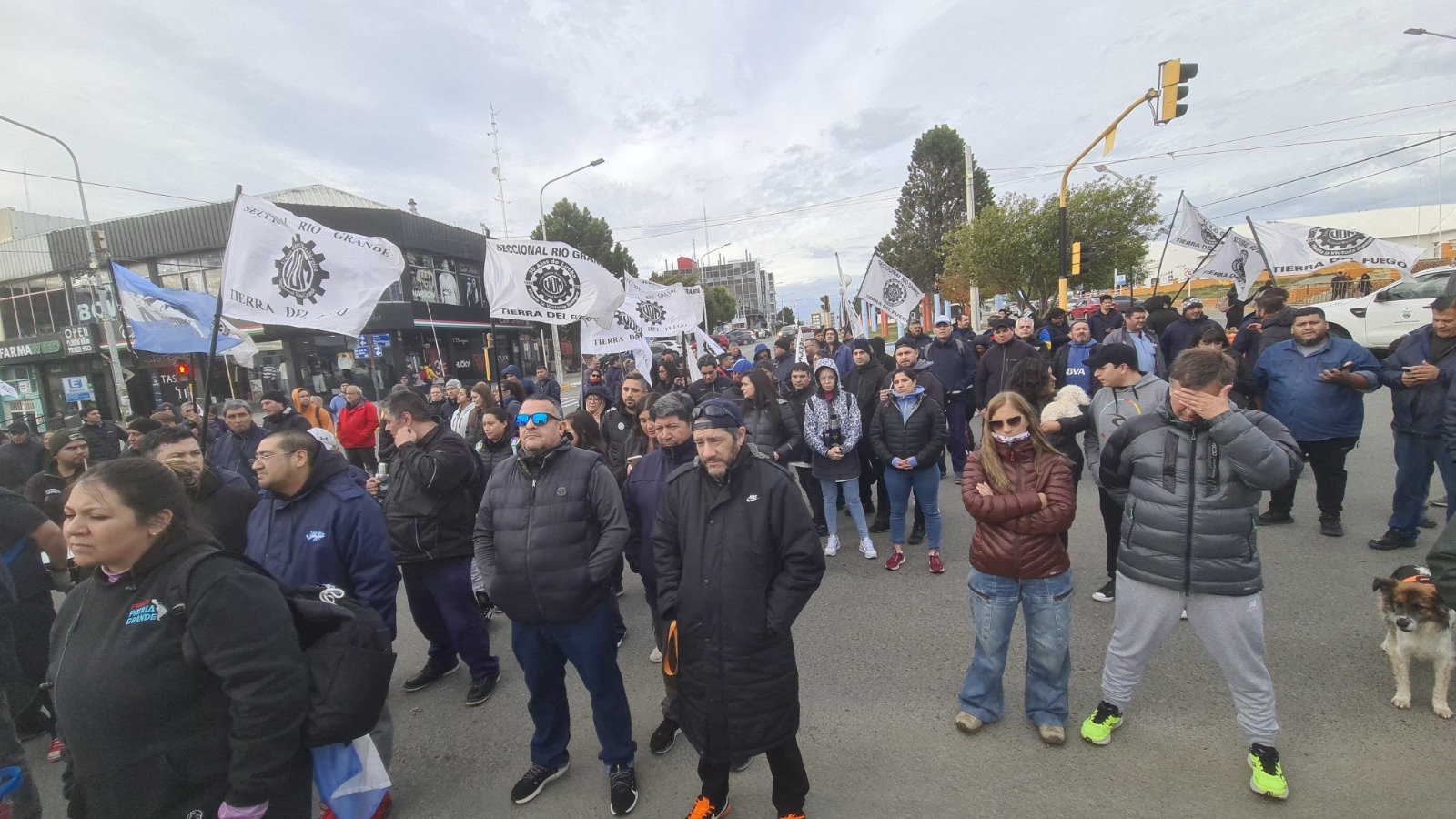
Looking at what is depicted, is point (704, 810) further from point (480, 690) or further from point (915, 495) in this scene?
point (915, 495)

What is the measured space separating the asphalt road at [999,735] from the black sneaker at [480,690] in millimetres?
Result: 60

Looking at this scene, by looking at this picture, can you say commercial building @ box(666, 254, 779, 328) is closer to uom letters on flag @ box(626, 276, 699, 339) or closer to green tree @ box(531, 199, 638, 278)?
green tree @ box(531, 199, 638, 278)

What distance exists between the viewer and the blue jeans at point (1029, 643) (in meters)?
3.04

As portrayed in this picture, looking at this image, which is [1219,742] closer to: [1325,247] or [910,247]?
[1325,247]

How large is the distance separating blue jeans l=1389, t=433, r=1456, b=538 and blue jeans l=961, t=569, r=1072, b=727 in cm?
385

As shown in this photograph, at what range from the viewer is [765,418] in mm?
5746

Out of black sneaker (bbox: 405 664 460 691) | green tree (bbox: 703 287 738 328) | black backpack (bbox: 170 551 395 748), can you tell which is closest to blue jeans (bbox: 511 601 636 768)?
black backpack (bbox: 170 551 395 748)

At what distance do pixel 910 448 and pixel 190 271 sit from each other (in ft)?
113

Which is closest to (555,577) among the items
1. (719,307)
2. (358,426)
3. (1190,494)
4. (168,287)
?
(1190,494)

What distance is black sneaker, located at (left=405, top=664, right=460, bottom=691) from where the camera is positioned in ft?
13.6

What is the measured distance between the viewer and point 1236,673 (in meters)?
2.67

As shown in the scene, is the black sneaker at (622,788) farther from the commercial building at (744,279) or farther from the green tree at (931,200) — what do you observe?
the commercial building at (744,279)

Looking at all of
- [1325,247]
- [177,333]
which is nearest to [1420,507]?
[1325,247]

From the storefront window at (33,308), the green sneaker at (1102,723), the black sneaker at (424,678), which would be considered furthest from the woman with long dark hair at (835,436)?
the storefront window at (33,308)
